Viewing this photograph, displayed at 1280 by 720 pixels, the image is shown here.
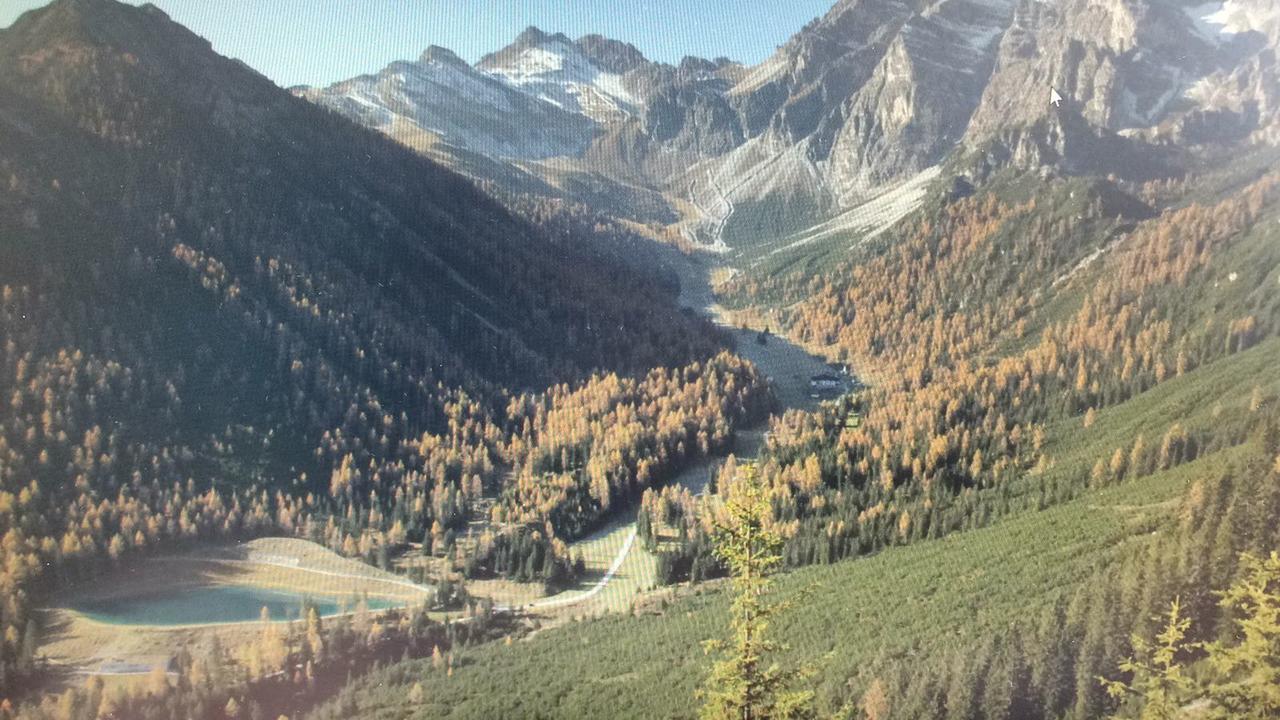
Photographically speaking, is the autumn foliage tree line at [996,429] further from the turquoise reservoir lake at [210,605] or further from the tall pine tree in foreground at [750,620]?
the tall pine tree in foreground at [750,620]

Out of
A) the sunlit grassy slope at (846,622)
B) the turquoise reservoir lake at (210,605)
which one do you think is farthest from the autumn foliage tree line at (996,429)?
the turquoise reservoir lake at (210,605)

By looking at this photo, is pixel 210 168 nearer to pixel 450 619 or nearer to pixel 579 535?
pixel 579 535

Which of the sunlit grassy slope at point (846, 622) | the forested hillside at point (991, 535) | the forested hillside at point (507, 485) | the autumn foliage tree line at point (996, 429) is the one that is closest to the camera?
the forested hillside at point (991, 535)

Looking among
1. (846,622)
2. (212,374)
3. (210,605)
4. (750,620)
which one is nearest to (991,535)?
(846,622)

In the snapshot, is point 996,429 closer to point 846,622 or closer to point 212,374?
point 846,622

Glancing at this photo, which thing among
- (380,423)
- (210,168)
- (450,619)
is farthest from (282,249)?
(450,619)

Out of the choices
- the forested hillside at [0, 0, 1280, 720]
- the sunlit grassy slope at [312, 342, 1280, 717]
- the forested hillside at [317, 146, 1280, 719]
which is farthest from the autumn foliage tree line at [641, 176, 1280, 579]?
the sunlit grassy slope at [312, 342, 1280, 717]
